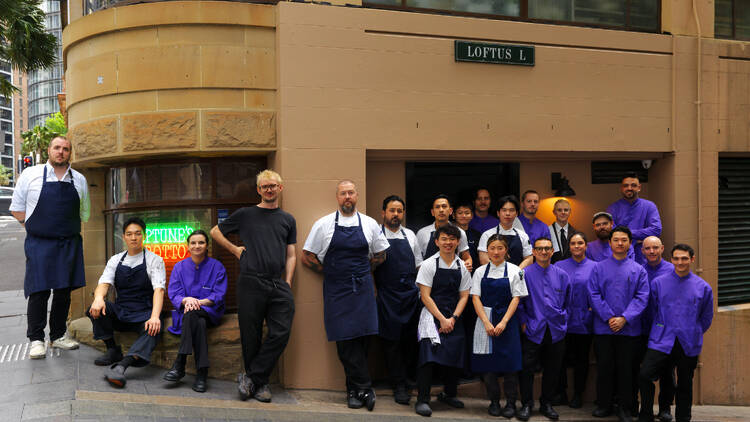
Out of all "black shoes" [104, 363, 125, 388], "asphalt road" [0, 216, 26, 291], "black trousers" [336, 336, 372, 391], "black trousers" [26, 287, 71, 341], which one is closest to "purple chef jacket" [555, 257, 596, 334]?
"black trousers" [336, 336, 372, 391]

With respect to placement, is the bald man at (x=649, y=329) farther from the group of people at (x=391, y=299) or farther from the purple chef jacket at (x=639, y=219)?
the purple chef jacket at (x=639, y=219)

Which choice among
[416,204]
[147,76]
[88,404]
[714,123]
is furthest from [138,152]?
[714,123]

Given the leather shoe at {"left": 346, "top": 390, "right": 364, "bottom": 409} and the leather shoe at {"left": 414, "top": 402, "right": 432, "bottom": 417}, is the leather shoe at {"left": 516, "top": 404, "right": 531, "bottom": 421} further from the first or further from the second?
the leather shoe at {"left": 346, "top": 390, "right": 364, "bottom": 409}

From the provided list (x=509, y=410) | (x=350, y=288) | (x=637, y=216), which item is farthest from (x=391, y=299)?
(x=637, y=216)

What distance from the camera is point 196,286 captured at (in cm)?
606

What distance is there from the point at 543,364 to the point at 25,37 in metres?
12.8

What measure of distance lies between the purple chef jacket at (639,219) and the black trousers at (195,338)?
508 centimetres

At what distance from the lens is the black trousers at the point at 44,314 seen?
6016mm

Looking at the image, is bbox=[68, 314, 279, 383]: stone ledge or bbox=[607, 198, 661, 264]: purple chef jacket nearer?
bbox=[68, 314, 279, 383]: stone ledge

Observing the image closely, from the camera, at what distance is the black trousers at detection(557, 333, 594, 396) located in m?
6.89

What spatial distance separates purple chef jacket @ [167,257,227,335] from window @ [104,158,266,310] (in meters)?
0.74

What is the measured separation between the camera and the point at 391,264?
6.34 m

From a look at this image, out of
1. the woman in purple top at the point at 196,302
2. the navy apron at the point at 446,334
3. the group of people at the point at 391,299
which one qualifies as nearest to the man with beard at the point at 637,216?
the group of people at the point at 391,299

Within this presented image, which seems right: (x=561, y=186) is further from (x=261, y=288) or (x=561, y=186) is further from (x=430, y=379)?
(x=261, y=288)
